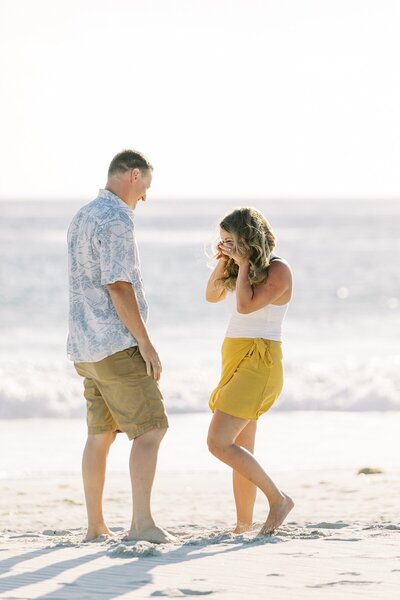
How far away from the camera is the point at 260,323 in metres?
5.66

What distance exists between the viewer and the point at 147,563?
16.4ft

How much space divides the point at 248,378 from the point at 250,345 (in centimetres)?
17

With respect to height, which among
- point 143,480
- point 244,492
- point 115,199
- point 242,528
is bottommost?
point 242,528

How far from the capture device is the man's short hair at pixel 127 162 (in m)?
5.46

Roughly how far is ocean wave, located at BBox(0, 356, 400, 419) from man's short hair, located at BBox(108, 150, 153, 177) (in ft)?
25.7

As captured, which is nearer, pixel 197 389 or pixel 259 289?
pixel 259 289

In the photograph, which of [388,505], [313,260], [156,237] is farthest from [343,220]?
[388,505]

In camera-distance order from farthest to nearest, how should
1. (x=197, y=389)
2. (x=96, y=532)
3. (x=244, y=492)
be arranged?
1. (x=197, y=389)
2. (x=244, y=492)
3. (x=96, y=532)

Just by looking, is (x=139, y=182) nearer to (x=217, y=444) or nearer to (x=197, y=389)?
(x=217, y=444)

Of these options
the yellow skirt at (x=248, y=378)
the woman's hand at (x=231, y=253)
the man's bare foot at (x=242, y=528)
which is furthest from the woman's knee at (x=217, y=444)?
the woman's hand at (x=231, y=253)

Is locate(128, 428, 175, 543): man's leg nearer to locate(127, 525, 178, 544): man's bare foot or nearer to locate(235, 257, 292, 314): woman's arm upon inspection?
locate(127, 525, 178, 544): man's bare foot

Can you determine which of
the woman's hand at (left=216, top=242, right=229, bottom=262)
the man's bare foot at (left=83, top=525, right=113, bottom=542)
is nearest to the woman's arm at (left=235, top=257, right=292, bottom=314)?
the woman's hand at (left=216, top=242, right=229, bottom=262)

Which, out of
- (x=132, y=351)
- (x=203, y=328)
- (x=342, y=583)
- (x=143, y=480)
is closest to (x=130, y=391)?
(x=132, y=351)

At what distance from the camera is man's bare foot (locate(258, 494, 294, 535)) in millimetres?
5633
